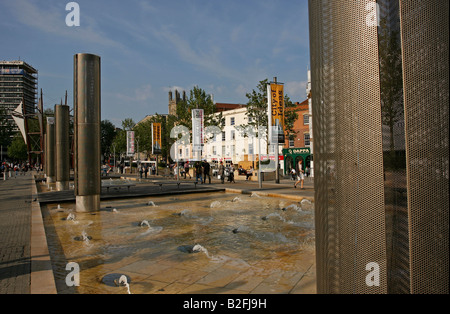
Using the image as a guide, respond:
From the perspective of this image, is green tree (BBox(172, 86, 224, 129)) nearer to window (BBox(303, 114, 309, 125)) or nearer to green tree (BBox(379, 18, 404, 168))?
window (BBox(303, 114, 309, 125))

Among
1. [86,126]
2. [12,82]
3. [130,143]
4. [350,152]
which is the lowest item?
[350,152]

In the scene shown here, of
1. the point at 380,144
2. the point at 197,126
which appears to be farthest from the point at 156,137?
the point at 380,144

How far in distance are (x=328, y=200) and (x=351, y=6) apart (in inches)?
57.9

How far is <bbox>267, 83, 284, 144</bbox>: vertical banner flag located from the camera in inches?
985

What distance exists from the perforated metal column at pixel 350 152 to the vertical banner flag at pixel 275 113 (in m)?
22.4

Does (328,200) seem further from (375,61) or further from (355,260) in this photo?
(375,61)

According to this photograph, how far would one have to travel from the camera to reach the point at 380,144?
249cm

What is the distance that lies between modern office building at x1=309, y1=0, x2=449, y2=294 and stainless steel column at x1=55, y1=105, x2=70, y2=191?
68.3 ft

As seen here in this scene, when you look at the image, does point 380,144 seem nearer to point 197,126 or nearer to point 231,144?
point 197,126

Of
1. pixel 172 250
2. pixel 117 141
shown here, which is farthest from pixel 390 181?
pixel 117 141

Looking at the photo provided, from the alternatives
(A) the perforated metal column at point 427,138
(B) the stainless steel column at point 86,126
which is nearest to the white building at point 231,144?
(B) the stainless steel column at point 86,126

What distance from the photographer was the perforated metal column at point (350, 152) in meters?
2.49

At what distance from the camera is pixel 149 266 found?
5.34 metres

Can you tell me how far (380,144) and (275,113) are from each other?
916 inches
